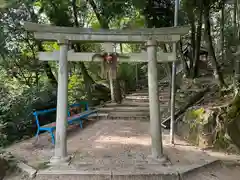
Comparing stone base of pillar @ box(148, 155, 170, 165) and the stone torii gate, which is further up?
the stone torii gate

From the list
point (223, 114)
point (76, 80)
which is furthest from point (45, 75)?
point (223, 114)

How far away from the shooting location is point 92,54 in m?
3.92

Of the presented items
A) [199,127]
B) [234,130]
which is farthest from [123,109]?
[234,130]

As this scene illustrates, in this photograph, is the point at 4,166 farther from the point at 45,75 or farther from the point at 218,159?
the point at 45,75

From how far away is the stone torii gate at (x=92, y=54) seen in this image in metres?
3.71

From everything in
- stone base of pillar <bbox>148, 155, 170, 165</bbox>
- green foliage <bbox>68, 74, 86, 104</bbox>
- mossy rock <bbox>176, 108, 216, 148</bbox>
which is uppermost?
green foliage <bbox>68, 74, 86, 104</bbox>

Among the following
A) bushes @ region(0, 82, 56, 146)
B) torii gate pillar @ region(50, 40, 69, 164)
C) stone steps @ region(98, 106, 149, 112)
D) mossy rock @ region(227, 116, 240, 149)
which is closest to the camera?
torii gate pillar @ region(50, 40, 69, 164)

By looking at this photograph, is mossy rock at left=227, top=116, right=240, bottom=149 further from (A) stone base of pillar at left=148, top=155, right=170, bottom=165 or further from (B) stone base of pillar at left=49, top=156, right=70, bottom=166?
(B) stone base of pillar at left=49, top=156, right=70, bottom=166

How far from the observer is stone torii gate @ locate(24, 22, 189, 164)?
371 cm

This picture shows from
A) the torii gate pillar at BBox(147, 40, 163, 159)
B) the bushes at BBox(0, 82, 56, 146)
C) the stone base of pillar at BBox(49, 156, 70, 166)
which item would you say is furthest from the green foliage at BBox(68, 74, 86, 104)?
the torii gate pillar at BBox(147, 40, 163, 159)

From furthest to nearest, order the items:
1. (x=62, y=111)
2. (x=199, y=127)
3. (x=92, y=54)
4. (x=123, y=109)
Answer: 1. (x=123, y=109)
2. (x=199, y=127)
3. (x=92, y=54)
4. (x=62, y=111)

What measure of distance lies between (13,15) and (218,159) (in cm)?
857

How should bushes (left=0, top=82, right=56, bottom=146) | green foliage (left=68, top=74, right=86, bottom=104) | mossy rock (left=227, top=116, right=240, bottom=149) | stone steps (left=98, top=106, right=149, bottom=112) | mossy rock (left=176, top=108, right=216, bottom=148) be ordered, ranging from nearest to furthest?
1. mossy rock (left=176, top=108, right=216, bottom=148)
2. mossy rock (left=227, top=116, right=240, bottom=149)
3. bushes (left=0, top=82, right=56, bottom=146)
4. stone steps (left=98, top=106, right=149, bottom=112)
5. green foliage (left=68, top=74, right=86, bottom=104)

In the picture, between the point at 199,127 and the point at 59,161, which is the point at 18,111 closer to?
the point at 59,161
